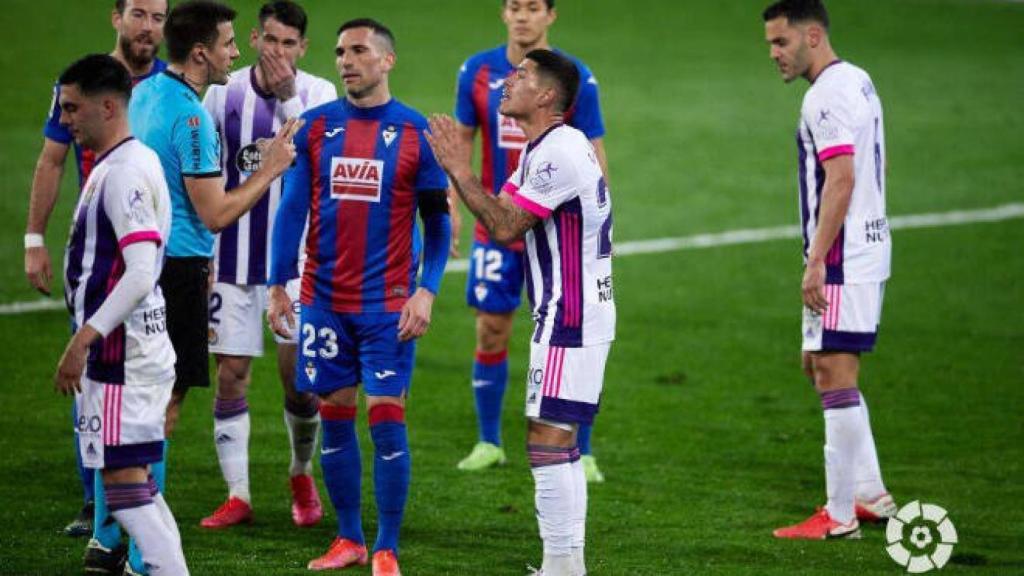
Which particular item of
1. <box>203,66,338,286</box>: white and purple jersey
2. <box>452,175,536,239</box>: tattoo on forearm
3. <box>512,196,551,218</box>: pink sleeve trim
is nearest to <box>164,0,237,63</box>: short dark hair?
<box>203,66,338,286</box>: white and purple jersey

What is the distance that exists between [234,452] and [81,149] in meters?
1.68

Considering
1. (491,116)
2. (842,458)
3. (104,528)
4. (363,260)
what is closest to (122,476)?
(104,528)

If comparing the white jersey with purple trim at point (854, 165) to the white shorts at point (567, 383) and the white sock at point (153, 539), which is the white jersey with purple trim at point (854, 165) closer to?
the white shorts at point (567, 383)

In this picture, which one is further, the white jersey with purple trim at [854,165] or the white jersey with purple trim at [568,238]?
the white jersey with purple trim at [854,165]

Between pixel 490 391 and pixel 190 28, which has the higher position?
pixel 190 28

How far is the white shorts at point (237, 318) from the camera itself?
9.07 metres

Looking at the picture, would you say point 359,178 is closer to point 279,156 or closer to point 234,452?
point 279,156

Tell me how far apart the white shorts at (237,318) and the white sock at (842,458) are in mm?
2735

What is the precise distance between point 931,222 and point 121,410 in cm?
1317

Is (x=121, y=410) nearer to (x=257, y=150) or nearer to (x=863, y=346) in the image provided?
(x=257, y=150)

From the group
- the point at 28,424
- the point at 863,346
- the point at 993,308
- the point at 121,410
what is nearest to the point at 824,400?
the point at 863,346

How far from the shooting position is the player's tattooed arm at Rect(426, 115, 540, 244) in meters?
A: 7.51

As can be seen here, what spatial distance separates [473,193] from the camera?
755 centimetres

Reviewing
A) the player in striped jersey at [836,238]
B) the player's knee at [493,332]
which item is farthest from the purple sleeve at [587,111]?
the player in striped jersey at [836,238]
